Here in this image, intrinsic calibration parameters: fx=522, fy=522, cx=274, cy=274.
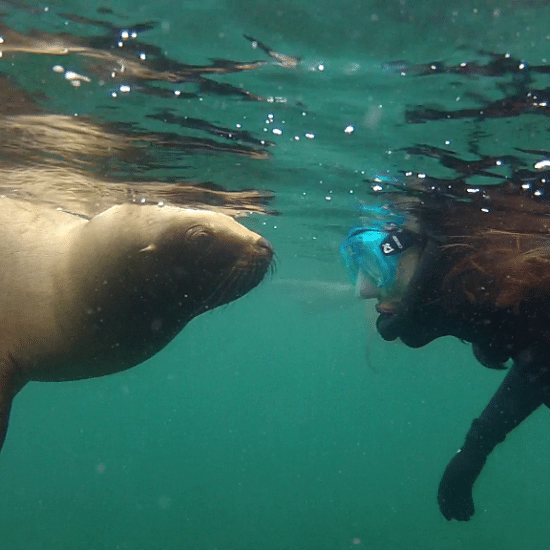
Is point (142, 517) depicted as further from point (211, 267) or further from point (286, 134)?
point (211, 267)

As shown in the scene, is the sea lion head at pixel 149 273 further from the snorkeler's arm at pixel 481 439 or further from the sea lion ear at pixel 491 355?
the snorkeler's arm at pixel 481 439

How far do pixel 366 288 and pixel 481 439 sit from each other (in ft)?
7.48

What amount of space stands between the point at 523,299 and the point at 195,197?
6.77m

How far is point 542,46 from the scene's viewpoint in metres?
4.34

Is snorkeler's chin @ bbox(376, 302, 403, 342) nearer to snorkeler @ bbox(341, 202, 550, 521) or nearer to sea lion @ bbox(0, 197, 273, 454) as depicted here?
snorkeler @ bbox(341, 202, 550, 521)

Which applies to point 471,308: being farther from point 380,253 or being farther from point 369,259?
point 369,259

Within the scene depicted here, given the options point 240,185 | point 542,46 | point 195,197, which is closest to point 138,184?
point 195,197

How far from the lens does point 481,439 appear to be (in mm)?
6172

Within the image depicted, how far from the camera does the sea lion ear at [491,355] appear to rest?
4656 mm

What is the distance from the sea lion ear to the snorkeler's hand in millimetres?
1754

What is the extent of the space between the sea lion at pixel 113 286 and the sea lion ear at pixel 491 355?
2.32 m

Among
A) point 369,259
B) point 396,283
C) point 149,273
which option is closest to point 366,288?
point 369,259

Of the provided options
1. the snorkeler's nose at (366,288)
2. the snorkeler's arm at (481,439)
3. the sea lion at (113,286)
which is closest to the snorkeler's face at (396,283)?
the snorkeler's nose at (366,288)

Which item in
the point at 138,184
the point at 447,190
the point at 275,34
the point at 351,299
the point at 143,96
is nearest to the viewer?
the point at 275,34
